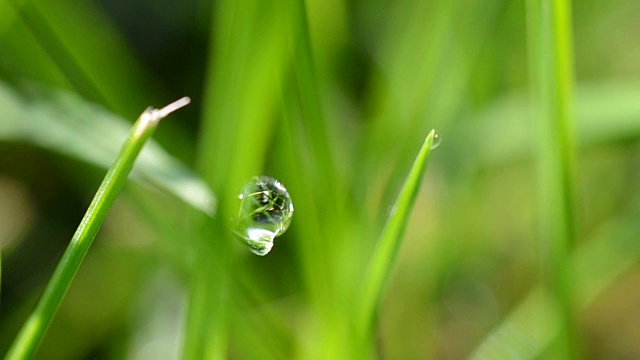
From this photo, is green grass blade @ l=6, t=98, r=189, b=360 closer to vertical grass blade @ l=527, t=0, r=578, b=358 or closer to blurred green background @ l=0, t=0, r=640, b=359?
blurred green background @ l=0, t=0, r=640, b=359

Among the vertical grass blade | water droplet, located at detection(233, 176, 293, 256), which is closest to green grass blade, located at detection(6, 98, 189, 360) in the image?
water droplet, located at detection(233, 176, 293, 256)

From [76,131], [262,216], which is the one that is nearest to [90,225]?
[262,216]

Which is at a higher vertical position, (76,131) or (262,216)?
(76,131)

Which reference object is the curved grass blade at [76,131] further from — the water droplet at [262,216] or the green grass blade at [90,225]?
the green grass blade at [90,225]

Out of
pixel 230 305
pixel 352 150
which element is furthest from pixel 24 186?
pixel 230 305

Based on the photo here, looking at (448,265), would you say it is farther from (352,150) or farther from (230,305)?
(230,305)

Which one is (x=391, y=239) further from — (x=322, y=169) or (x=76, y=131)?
(x=76, y=131)
